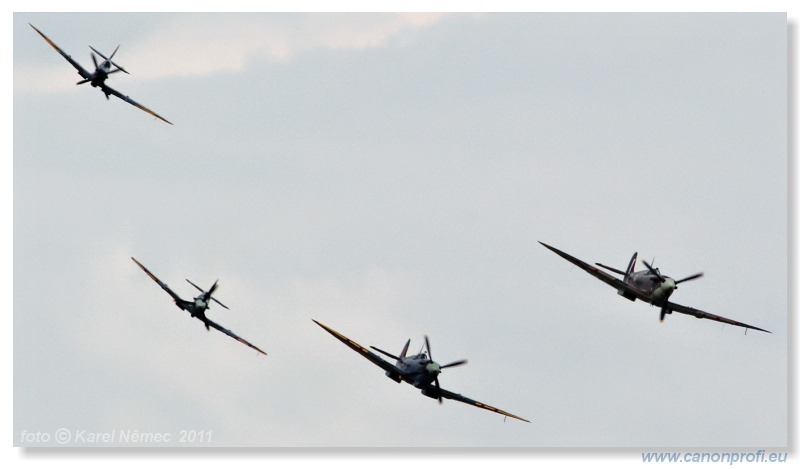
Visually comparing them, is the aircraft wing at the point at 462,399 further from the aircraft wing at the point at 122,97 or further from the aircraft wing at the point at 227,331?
the aircraft wing at the point at 122,97

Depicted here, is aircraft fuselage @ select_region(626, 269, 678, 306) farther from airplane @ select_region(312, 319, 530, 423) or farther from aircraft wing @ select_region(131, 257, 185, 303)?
aircraft wing @ select_region(131, 257, 185, 303)

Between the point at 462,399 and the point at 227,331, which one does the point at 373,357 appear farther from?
the point at 227,331

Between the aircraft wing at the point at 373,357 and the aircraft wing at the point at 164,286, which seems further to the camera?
the aircraft wing at the point at 164,286

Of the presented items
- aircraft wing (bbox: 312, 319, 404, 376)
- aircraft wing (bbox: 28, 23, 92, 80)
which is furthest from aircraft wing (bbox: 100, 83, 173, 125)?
aircraft wing (bbox: 312, 319, 404, 376)

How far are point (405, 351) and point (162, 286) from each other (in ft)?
77.1

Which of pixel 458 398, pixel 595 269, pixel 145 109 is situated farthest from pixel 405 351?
pixel 145 109

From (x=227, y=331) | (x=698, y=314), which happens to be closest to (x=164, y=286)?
(x=227, y=331)

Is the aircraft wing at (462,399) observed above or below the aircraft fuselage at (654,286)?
below

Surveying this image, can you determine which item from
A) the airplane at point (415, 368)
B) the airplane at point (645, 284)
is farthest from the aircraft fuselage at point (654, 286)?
the airplane at point (415, 368)

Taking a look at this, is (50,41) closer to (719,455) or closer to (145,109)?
(145,109)

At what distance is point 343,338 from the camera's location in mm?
91875

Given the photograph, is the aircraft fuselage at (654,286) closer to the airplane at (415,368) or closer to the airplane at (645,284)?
the airplane at (645,284)

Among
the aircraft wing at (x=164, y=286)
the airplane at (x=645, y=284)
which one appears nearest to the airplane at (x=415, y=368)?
the airplane at (x=645, y=284)

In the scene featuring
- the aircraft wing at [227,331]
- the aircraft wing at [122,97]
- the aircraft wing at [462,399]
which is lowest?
the aircraft wing at [462,399]
